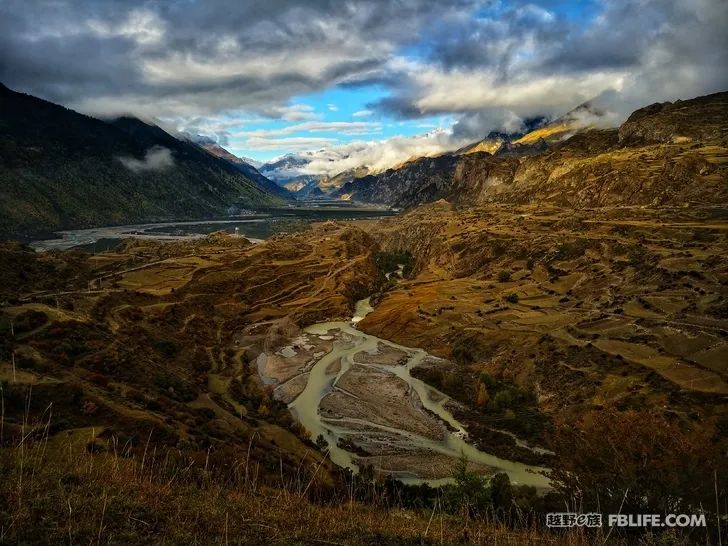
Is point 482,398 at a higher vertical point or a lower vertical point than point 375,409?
higher

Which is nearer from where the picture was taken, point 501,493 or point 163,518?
point 163,518

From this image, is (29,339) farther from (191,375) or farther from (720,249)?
(720,249)

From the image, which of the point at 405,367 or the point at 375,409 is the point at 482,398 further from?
the point at 405,367

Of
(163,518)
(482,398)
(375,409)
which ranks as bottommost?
(375,409)

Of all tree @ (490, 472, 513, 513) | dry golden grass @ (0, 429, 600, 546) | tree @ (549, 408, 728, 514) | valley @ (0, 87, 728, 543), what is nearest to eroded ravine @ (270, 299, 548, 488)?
valley @ (0, 87, 728, 543)

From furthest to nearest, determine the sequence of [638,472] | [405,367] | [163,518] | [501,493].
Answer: [405,367] < [501,493] < [638,472] < [163,518]

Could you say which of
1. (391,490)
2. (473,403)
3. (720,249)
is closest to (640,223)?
(720,249)

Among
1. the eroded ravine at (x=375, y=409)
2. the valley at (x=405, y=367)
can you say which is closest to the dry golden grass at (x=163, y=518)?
the valley at (x=405, y=367)

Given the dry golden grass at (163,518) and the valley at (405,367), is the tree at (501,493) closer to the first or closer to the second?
the valley at (405,367)

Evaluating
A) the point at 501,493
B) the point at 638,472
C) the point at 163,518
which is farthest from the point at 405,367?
the point at 163,518
